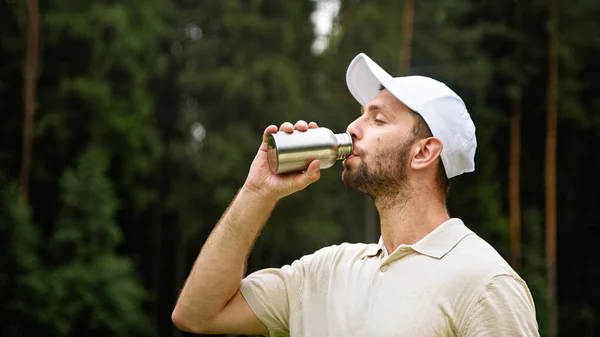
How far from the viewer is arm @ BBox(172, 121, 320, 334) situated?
203 cm

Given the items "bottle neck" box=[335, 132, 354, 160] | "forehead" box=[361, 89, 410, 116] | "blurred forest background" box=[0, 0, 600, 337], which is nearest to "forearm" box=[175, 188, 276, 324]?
"bottle neck" box=[335, 132, 354, 160]

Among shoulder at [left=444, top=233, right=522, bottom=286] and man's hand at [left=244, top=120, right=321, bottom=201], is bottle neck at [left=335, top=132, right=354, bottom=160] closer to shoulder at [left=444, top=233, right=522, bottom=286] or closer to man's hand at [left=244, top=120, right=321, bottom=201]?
man's hand at [left=244, top=120, right=321, bottom=201]

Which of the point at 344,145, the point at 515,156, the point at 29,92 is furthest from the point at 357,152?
the point at 515,156

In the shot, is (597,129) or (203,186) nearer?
(203,186)

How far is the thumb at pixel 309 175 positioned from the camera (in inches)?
78.1

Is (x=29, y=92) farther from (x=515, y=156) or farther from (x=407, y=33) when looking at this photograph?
(x=515, y=156)

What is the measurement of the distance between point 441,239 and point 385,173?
225mm

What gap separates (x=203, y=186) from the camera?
13.4 m

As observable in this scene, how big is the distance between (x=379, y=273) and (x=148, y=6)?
472 inches

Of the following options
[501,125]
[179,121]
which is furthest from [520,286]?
[501,125]

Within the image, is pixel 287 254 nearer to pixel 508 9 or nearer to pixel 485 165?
pixel 485 165

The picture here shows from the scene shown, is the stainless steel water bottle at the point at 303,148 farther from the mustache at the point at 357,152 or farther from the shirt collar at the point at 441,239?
the shirt collar at the point at 441,239

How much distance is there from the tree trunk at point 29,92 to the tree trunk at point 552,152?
944 cm

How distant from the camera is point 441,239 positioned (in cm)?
191
